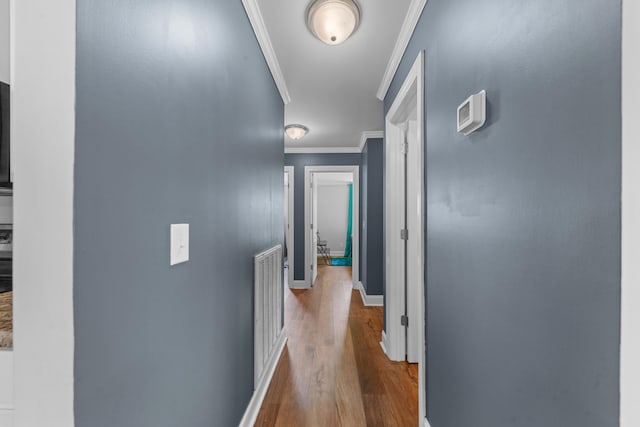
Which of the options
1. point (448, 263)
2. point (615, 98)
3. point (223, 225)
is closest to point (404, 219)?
point (448, 263)

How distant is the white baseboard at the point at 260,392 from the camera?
5.69ft

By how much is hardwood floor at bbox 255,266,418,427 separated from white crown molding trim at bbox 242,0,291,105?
7.73 ft

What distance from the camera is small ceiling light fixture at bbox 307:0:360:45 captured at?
1.69m

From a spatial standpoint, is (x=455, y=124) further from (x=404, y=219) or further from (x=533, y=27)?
(x=404, y=219)

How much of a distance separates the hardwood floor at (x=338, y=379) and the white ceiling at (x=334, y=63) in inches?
95.3

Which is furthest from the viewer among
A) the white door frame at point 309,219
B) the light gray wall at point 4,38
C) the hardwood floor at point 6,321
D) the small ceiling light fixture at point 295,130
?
the white door frame at point 309,219

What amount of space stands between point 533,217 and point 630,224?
10.4 inches

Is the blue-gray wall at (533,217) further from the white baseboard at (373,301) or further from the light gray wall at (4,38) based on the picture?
the white baseboard at (373,301)

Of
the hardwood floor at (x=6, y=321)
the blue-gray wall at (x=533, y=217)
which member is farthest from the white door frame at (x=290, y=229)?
the hardwood floor at (x=6, y=321)

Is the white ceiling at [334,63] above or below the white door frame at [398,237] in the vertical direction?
above

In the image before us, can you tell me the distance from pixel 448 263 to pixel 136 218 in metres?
1.20

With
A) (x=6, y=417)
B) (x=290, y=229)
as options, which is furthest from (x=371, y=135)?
(x=6, y=417)

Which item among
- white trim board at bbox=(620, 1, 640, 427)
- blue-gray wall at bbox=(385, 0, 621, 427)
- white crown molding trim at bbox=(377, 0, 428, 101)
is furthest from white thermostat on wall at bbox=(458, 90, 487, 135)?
white crown molding trim at bbox=(377, 0, 428, 101)

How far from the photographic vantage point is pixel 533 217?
0.77 m
